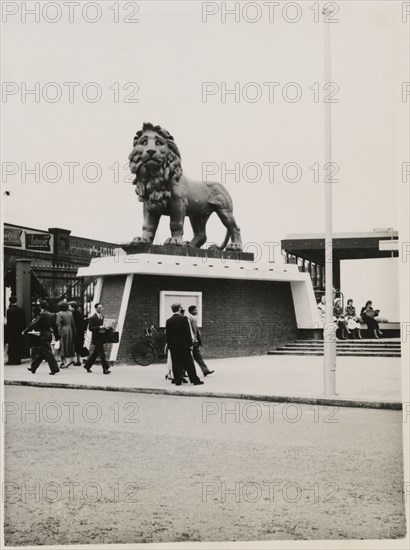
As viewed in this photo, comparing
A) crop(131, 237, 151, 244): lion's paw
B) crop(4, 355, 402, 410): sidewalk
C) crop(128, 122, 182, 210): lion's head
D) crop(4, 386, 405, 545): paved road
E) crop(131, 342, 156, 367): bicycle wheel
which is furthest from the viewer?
crop(131, 237, 151, 244): lion's paw

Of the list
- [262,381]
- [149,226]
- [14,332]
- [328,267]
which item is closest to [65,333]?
[14,332]

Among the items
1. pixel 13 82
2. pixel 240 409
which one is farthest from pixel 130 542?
pixel 240 409

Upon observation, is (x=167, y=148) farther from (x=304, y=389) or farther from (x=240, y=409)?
(x=240, y=409)

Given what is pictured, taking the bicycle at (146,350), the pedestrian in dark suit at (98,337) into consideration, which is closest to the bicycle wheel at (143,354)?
the bicycle at (146,350)

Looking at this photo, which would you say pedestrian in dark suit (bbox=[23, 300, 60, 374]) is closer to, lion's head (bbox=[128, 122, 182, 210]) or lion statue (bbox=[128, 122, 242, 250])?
lion statue (bbox=[128, 122, 242, 250])

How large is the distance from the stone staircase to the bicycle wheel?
557cm

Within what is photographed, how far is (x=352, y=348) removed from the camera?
22.9 meters

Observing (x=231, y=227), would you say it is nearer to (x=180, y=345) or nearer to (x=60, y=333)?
(x=60, y=333)

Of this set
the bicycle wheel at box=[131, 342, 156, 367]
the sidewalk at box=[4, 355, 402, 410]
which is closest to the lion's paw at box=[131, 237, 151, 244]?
the bicycle wheel at box=[131, 342, 156, 367]

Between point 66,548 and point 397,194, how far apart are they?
3731 millimetres

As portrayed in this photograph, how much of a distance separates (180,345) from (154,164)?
714 centimetres

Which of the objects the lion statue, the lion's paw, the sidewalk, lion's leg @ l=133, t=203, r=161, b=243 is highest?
the lion statue

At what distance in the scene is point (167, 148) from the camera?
2016 cm

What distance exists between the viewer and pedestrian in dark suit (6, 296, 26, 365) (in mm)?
18766
